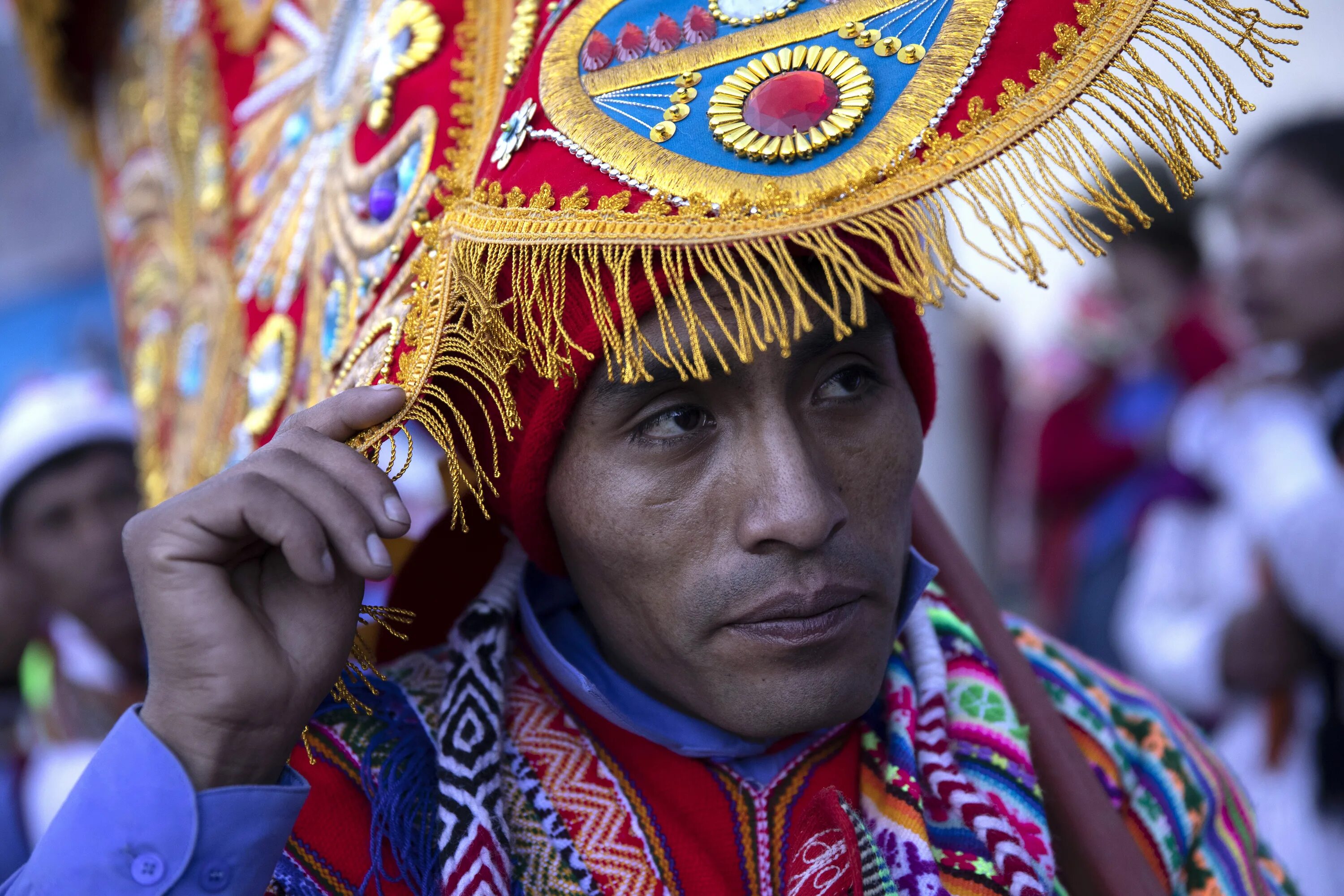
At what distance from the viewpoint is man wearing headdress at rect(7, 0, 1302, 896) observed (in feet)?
3.95

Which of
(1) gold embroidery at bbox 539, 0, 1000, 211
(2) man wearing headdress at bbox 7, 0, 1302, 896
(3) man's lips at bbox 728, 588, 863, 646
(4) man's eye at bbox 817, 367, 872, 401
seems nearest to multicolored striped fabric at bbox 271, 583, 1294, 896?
(2) man wearing headdress at bbox 7, 0, 1302, 896

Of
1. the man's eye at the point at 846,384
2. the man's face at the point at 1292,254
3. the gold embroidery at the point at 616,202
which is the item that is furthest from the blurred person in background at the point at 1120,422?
the gold embroidery at the point at 616,202

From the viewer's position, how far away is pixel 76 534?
10.0 ft

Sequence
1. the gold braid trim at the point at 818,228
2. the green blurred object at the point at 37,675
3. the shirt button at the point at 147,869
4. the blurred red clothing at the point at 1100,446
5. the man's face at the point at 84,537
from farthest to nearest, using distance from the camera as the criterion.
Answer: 1. the blurred red clothing at the point at 1100,446
2. the green blurred object at the point at 37,675
3. the man's face at the point at 84,537
4. the gold braid trim at the point at 818,228
5. the shirt button at the point at 147,869

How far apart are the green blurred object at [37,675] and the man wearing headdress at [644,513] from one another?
2153 mm

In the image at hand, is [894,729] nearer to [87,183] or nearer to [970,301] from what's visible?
[87,183]

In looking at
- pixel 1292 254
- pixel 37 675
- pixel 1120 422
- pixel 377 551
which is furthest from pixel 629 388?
pixel 1120 422

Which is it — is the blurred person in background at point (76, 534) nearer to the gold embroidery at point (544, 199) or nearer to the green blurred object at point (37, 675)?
the green blurred object at point (37, 675)

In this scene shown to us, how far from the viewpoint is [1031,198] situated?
1247mm

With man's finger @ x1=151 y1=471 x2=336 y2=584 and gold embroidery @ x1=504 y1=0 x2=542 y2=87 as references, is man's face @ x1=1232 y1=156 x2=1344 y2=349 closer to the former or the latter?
Result: gold embroidery @ x1=504 y1=0 x2=542 y2=87

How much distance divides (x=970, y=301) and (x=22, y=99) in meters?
5.50

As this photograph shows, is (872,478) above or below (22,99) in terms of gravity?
below

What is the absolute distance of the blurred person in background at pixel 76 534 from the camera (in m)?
2.98

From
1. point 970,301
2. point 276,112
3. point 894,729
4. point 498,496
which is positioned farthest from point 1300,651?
point 970,301
